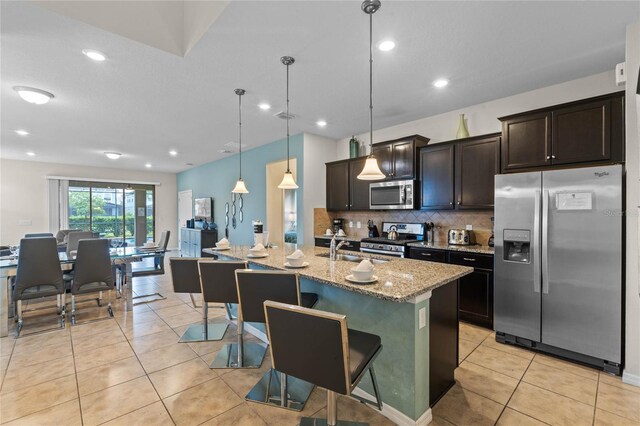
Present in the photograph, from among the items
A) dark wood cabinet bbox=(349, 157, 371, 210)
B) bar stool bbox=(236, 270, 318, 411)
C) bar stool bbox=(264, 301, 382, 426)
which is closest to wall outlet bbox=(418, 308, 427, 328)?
bar stool bbox=(264, 301, 382, 426)

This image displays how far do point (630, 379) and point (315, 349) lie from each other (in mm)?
2691

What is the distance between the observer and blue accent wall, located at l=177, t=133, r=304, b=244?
536cm

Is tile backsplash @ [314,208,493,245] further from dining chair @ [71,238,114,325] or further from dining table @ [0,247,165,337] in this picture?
dining chair @ [71,238,114,325]

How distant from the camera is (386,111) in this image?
4102mm

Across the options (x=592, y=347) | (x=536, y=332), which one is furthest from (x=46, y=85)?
(x=592, y=347)

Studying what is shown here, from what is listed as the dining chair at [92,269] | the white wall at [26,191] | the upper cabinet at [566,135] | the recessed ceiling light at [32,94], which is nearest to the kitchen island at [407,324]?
the upper cabinet at [566,135]

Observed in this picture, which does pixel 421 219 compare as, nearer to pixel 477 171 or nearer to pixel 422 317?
pixel 477 171

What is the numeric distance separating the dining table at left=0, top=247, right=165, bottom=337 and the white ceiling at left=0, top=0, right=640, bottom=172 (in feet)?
6.50

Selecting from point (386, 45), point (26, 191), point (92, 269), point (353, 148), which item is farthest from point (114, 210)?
point (386, 45)

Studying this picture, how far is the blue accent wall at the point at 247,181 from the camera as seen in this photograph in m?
5.36

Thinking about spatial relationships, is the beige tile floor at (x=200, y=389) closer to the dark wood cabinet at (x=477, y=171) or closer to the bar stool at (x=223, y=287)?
the bar stool at (x=223, y=287)

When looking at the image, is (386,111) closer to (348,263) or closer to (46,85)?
(348,263)

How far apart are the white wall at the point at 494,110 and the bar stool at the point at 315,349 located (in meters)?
3.51

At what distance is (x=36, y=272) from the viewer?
11.0ft
